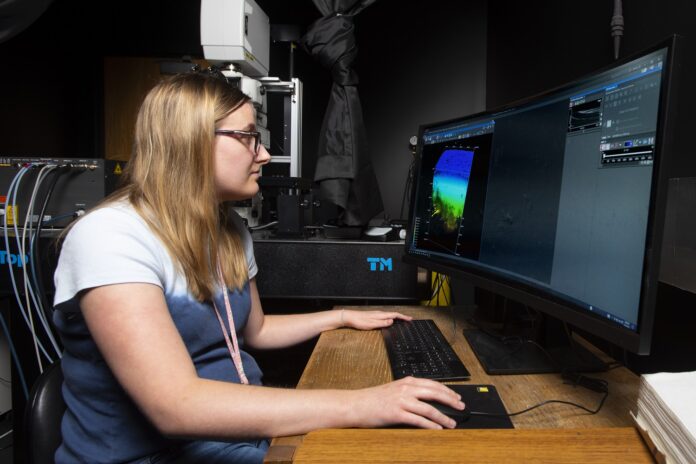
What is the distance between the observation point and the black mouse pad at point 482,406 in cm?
65

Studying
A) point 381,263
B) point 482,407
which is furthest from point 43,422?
point 381,263

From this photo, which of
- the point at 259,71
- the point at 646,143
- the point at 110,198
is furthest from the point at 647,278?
the point at 259,71

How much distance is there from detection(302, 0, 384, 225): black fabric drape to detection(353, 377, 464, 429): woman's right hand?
115 centimetres

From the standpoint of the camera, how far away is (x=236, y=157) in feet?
3.14

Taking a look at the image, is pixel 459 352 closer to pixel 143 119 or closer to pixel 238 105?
pixel 238 105

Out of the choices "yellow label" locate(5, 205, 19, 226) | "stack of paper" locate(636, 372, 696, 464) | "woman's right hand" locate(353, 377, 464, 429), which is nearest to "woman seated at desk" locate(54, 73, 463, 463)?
"woman's right hand" locate(353, 377, 464, 429)

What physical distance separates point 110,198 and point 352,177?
3.57 ft

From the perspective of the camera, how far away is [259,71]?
213 cm

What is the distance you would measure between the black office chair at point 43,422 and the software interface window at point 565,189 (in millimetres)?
860

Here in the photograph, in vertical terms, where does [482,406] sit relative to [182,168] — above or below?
below

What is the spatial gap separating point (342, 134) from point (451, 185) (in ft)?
2.78

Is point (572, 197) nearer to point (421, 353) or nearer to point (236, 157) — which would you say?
point (421, 353)

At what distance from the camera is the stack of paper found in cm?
42

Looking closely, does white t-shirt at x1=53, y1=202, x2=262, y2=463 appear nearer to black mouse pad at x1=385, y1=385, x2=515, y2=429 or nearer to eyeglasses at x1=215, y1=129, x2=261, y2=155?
eyeglasses at x1=215, y1=129, x2=261, y2=155
